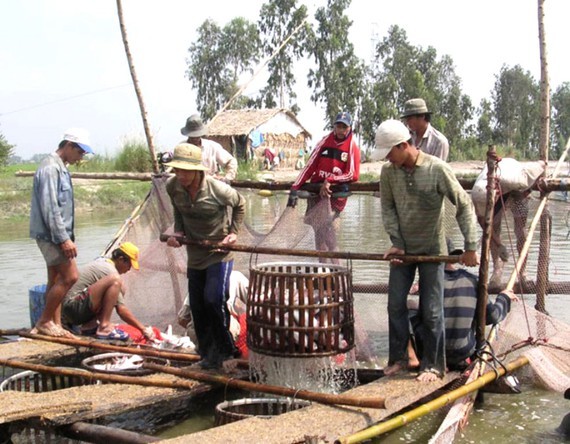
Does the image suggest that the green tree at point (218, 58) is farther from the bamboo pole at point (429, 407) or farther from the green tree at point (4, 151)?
the bamboo pole at point (429, 407)

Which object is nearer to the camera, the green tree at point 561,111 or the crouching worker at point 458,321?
the crouching worker at point 458,321

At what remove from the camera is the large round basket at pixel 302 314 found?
4656mm

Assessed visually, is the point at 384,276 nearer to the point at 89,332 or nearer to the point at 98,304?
the point at 98,304

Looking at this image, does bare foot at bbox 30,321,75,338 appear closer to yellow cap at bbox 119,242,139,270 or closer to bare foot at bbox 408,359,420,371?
yellow cap at bbox 119,242,139,270

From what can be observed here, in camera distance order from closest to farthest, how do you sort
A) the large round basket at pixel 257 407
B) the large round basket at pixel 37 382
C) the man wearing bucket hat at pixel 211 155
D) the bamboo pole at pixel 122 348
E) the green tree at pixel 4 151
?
the large round basket at pixel 257 407 < the large round basket at pixel 37 382 < the bamboo pole at pixel 122 348 < the man wearing bucket hat at pixel 211 155 < the green tree at pixel 4 151

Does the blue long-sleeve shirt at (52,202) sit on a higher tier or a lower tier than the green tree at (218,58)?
lower

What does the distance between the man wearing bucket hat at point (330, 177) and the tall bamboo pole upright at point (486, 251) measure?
64.8 inches

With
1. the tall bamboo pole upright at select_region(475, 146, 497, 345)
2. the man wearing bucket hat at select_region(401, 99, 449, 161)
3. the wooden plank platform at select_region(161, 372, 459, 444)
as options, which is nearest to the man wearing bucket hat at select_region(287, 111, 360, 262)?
the man wearing bucket hat at select_region(401, 99, 449, 161)

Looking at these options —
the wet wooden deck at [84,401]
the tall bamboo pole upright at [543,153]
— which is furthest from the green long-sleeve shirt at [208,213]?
the tall bamboo pole upright at [543,153]

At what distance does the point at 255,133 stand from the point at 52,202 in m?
29.1

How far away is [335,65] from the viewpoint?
140 ft

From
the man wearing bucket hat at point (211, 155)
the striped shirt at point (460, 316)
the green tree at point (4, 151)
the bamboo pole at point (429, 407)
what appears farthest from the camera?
the green tree at point (4, 151)

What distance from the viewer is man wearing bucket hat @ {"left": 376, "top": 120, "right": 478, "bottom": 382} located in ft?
15.1

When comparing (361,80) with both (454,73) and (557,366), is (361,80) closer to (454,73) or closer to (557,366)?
(454,73)
